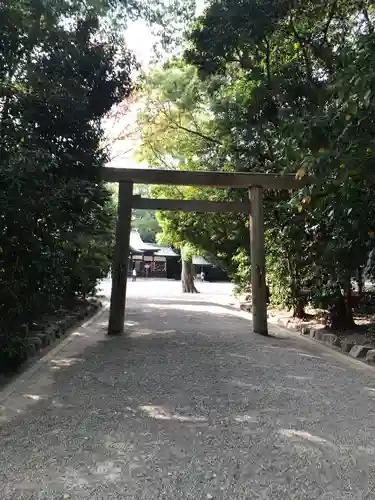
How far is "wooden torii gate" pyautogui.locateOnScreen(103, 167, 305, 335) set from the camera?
8.30m

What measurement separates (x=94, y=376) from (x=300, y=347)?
12.1 ft

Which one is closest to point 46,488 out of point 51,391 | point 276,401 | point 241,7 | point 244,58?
point 51,391

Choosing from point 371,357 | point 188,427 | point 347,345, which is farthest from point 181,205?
point 188,427

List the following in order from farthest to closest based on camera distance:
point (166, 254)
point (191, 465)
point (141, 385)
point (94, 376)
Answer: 1. point (166, 254)
2. point (94, 376)
3. point (141, 385)
4. point (191, 465)

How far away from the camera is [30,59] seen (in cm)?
537

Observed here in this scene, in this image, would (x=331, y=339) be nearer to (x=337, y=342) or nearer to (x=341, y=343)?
(x=337, y=342)

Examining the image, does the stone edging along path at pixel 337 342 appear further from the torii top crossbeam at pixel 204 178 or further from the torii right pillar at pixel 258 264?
the torii top crossbeam at pixel 204 178

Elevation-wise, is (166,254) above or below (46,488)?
above

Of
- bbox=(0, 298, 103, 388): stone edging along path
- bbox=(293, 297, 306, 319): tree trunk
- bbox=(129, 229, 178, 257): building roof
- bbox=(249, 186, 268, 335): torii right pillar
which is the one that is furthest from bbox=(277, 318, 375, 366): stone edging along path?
bbox=(129, 229, 178, 257): building roof

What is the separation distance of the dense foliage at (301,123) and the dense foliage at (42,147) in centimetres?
267

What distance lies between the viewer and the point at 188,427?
372 centimetres

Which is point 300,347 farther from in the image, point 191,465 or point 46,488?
point 46,488

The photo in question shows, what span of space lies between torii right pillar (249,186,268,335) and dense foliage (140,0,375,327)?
47cm

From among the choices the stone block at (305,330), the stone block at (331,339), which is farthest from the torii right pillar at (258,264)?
the stone block at (331,339)
